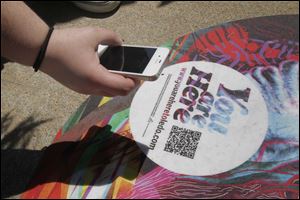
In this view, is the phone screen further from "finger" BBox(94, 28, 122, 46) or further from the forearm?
the forearm

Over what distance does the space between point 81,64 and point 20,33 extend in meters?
0.28

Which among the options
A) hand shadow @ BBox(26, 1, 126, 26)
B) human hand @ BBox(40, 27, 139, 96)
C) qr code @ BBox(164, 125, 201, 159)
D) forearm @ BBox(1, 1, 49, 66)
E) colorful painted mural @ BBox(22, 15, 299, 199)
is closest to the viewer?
forearm @ BBox(1, 1, 49, 66)

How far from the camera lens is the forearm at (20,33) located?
1420mm

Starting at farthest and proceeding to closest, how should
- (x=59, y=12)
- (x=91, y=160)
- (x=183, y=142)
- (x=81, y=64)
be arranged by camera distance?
(x=59, y=12), (x=91, y=160), (x=183, y=142), (x=81, y=64)

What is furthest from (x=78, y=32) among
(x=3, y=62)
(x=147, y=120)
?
(x=3, y=62)

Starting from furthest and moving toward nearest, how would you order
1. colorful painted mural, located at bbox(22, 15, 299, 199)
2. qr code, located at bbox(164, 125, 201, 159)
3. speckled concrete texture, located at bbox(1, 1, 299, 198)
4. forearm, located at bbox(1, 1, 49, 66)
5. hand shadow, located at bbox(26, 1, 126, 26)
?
hand shadow, located at bbox(26, 1, 126, 26) < speckled concrete texture, located at bbox(1, 1, 299, 198) < qr code, located at bbox(164, 125, 201, 159) < colorful painted mural, located at bbox(22, 15, 299, 199) < forearm, located at bbox(1, 1, 49, 66)

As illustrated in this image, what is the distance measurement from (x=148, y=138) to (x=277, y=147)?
2.11 ft

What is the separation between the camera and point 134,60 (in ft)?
5.91

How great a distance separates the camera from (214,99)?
1.91 m

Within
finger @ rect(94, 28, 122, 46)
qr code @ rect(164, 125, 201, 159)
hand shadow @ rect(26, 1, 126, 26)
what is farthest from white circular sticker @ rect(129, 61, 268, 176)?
hand shadow @ rect(26, 1, 126, 26)

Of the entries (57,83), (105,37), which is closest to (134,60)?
(105,37)

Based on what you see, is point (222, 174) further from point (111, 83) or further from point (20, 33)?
point (20, 33)

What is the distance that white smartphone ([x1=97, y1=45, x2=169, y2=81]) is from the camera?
171cm

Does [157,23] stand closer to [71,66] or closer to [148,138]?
[148,138]
